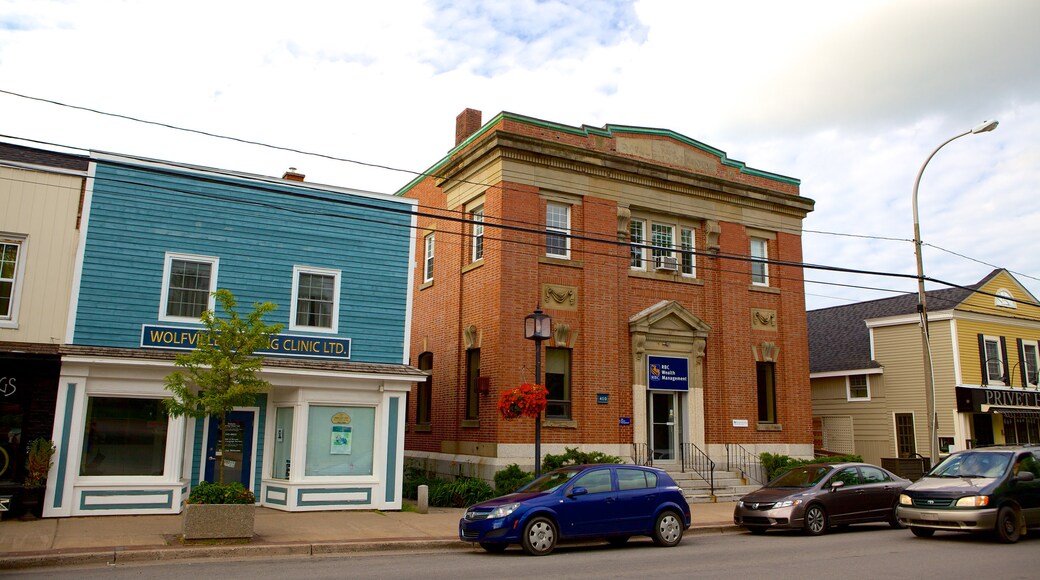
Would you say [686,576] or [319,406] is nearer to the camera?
[686,576]

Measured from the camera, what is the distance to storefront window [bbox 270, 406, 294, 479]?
18.0 m

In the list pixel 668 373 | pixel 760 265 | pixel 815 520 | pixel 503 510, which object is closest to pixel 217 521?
pixel 503 510

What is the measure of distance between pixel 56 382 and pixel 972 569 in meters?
16.3

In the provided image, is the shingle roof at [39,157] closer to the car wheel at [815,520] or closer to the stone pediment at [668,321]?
the stone pediment at [668,321]

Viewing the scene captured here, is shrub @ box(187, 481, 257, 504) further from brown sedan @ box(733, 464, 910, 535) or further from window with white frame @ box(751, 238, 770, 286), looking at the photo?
window with white frame @ box(751, 238, 770, 286)

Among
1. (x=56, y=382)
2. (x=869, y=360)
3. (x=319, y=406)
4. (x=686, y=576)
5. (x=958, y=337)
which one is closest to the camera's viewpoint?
(x=686, y=576)

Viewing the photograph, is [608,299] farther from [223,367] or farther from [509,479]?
[223,367]

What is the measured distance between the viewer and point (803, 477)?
16.9 metres

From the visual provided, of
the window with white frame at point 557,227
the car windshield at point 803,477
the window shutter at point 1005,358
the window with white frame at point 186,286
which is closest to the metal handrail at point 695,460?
the car windshield at point 803,477

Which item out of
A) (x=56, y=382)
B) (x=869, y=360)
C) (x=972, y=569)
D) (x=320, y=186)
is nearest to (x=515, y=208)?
(x=320, y=186)

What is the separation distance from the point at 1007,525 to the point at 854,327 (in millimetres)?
23024

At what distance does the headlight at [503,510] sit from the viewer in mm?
13273

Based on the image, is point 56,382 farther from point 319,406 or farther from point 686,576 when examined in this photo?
point 686,576

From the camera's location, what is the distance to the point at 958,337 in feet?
104
